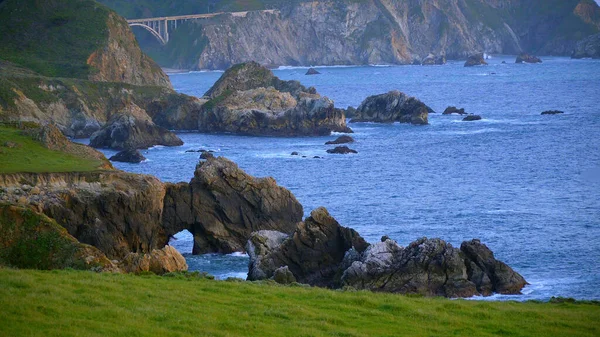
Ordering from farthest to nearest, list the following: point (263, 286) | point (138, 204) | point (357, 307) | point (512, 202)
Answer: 1. point (512, 202)
2. point (138, 204)
3. point (263, 286)
4. point (357, 307)

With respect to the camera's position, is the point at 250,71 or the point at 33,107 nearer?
the point at 33,107

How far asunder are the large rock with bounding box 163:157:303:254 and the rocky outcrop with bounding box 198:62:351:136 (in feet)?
179

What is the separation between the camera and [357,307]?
27.0 meters

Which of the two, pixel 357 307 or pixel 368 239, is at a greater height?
pixel 357 307

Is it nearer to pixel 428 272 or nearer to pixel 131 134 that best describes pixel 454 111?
pixel 131 134

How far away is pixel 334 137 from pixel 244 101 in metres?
14.2

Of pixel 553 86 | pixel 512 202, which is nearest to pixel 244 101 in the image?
pixel 512 202

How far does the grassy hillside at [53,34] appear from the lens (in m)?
125

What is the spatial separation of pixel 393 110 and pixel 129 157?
1713 inches

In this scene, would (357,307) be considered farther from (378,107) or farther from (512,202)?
(378,107)

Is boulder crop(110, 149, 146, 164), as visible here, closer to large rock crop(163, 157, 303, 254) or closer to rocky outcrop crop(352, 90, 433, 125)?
large rock crop(163, 157, 303, 254)

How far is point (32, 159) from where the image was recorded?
176 ft

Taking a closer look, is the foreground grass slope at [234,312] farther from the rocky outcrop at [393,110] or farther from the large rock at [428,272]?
the rocky outcrop at [393,110]

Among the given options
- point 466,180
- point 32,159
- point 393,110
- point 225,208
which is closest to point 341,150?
point 466,180
